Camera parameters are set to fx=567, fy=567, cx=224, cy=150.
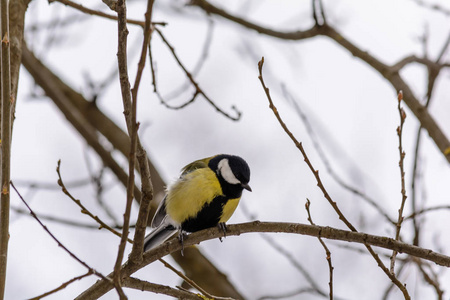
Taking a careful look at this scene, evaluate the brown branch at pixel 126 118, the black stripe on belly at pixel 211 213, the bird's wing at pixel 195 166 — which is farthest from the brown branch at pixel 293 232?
the bird's wing at pixel 195 166

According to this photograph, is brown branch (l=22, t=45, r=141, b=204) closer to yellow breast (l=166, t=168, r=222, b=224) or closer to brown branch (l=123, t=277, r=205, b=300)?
yellow breast (l=166, t=168, r=222, b=224)

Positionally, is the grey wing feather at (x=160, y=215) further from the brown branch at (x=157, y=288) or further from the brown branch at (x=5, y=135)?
the brown branch at (x=5, y=135)

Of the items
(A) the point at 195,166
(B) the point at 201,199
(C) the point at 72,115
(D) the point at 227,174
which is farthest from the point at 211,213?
(C) the point at 72,115

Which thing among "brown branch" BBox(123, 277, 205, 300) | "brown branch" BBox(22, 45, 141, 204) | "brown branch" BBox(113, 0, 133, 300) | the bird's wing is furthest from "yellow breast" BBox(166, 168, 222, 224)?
"brown branch" BBox(22, 45, 141, 204)

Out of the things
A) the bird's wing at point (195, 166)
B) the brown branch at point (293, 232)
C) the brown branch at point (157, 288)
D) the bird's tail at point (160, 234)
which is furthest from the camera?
the bird's wing at point (195, 166)

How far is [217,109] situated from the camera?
280cm

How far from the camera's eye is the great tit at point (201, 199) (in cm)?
298

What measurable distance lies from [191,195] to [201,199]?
6 cm

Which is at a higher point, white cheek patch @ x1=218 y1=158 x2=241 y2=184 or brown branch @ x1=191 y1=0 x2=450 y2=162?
brown branch @ x1=191 y1=0 x2=450 y2=162

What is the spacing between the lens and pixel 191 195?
2992 mm

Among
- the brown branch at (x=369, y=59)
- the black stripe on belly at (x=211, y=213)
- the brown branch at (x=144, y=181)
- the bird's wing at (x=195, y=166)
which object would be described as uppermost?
the brown branch at (x=369, y=59)

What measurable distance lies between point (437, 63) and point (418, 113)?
0.39 meters

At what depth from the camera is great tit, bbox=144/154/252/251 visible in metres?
2.98

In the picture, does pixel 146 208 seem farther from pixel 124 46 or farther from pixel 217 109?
pixel 217 109
